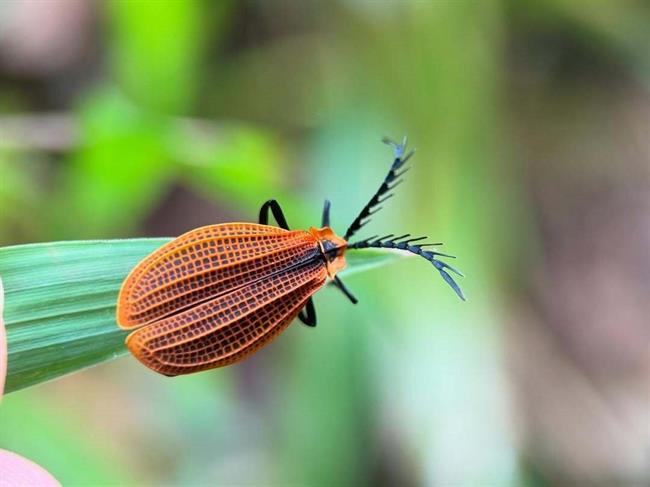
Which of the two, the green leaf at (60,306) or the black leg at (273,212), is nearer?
the green leaf at (60,306)

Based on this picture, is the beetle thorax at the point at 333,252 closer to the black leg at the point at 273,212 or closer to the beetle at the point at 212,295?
the beetle at the point at 212,295

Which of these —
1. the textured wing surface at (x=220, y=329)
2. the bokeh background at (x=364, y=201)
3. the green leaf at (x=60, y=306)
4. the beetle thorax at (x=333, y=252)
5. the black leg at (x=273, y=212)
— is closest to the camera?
the green leaf at (x=60, y=306)

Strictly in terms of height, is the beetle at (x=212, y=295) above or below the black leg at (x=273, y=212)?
below

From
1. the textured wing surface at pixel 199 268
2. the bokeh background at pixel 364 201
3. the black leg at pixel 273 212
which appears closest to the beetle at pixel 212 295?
the textured wing surface at pixel 199 268

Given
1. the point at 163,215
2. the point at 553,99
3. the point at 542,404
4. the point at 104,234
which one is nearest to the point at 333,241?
the point at 104,234

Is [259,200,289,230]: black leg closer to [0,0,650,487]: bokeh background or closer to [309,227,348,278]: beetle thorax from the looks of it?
[309,227,348,278]: beetle thorax

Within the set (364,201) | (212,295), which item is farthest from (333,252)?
(364,201)

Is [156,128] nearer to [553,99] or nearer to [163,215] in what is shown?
[163,215]

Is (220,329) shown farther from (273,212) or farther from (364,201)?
(364,201)
